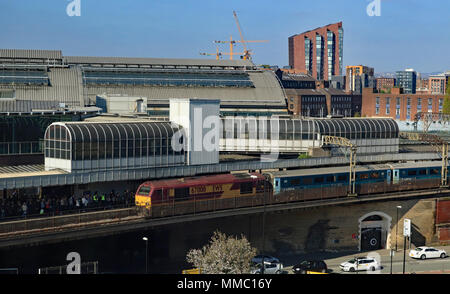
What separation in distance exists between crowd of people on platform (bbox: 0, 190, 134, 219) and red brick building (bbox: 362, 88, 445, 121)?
120 m

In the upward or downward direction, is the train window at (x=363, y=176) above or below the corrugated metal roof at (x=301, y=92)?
below

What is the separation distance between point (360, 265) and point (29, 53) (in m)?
58.0

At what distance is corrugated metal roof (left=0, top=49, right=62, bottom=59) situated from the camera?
90.8 m

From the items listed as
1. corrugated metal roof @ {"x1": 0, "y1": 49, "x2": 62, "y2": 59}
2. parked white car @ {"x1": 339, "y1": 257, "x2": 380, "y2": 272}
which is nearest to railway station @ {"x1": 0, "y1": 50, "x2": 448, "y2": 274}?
parked white car @ {"x1": 339, "y1": 257, "x2": 380, "y2": 272}

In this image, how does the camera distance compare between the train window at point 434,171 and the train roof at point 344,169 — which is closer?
the train roof at point 344,169

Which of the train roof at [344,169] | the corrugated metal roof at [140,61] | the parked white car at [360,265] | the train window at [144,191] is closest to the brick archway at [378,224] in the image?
the train roof at [344,169]

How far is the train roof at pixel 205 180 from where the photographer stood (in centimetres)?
5012

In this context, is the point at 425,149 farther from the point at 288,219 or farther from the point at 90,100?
the point at 90,100

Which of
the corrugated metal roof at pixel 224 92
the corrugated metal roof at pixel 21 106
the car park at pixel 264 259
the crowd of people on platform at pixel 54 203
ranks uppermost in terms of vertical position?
the corrugated metal roof at pixel 224 92

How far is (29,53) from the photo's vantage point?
92.0m

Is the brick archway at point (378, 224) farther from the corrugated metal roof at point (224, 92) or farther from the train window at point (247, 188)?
the corrugated metal roof at point (224, 92)

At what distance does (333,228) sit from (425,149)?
22886 millimetres

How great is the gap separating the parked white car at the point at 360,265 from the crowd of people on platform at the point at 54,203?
752 inches
